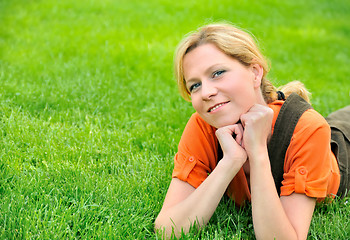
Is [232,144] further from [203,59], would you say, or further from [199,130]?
[203,59]

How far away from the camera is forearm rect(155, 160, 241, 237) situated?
2562 mm

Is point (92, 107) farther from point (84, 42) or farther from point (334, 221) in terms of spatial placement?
point (334, 221)

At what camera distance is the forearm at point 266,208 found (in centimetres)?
241

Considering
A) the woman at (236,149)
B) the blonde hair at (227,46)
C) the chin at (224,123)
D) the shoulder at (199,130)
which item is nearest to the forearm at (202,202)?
the woman at (236,149)

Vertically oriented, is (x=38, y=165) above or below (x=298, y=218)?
below

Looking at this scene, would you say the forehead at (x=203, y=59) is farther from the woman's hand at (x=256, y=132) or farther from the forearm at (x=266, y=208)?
the forearm at (x=266, y=208)

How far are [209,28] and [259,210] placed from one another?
1.33 m

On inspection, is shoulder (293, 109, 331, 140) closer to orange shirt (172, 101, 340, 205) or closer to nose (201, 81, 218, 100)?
orange shirt (172, 101, 340, 205)

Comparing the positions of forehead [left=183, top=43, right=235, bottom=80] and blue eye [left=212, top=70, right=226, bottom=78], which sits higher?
forehead [left=183, top=43, right=235, bottom=80]

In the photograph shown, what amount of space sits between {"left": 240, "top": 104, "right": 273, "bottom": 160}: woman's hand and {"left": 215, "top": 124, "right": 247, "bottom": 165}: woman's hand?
52mm

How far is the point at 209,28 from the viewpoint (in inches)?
119

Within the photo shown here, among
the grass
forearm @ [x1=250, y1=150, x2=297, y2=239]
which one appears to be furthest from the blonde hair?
forearm @ [x1=250, y1=150, x2=297, y2=239]

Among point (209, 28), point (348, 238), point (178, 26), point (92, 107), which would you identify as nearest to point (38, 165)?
point (92, 107)

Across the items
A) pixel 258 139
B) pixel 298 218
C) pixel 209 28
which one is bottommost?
pixel 298 218
